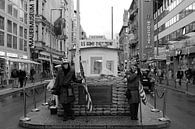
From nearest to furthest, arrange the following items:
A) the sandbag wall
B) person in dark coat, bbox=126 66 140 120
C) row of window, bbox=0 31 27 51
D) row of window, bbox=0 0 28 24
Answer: person in dark coat, bbox=126 66 140 120 < the sandbag wall < row of window, bbox=0 31 27 51 < row of window, bbox=0 0 28 24

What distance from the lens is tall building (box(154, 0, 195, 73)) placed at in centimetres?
3169

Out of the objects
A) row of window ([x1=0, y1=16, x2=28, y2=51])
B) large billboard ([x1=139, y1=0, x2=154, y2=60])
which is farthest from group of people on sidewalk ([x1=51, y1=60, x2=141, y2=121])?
large billboard ([x1=139, y1=0, x2=154, y2=60])

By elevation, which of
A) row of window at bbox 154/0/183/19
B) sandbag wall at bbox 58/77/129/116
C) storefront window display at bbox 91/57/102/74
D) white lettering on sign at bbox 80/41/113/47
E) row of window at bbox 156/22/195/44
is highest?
row of window at bbox 154/0/183/19

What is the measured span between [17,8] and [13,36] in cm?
421

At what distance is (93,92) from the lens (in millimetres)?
9992

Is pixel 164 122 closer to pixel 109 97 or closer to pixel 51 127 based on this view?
pixel 109 97

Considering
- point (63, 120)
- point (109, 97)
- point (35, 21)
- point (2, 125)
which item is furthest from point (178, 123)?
point (35, 21)

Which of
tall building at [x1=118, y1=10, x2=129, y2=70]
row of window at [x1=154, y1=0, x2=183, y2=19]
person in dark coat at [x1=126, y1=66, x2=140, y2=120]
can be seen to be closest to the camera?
person in dark coat at [x1=126, y1=66, x2=140, y2=120]

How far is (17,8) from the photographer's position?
1476 inches

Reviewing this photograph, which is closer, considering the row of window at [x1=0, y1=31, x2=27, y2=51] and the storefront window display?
the storefront window display

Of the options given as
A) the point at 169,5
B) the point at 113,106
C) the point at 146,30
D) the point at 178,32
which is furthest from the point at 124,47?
the point at 113,106

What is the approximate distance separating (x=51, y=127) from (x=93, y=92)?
2.26 metres

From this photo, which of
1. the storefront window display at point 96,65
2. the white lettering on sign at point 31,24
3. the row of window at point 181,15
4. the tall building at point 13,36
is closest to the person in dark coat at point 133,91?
the storefront window display at point 96,65

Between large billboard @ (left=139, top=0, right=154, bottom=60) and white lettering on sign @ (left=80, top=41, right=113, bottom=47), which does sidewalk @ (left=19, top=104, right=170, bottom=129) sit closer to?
white lettering on sign @ (left=80, top=41, right=113, bottom=47)
